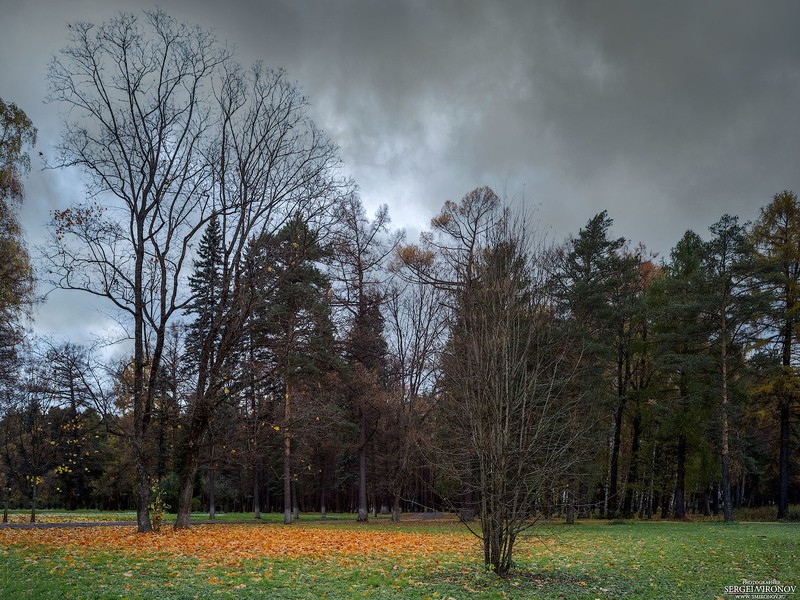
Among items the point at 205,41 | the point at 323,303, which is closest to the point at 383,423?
the point at 323,303

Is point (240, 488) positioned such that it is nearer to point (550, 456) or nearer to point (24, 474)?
point (24, 474)

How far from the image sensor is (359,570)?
9852 millimetres

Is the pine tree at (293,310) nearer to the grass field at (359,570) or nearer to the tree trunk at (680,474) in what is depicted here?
the grass field at (359,570)

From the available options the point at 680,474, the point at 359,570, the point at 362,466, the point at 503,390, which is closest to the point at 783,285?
the point at 680,474

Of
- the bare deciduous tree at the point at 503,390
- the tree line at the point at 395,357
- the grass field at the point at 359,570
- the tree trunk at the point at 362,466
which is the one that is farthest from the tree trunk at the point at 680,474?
the bare deciduous tree at the point at 503,390

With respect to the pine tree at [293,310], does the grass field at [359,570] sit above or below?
below

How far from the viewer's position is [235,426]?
2073 cm

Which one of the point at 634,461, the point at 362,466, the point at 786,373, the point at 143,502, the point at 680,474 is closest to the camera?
the point at 143,502

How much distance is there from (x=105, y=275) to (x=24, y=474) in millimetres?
19440

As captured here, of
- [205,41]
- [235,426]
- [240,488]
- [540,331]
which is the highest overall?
[205,41]

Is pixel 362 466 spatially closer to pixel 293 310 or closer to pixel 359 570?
pixel 293 310

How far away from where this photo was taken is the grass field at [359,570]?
762cm

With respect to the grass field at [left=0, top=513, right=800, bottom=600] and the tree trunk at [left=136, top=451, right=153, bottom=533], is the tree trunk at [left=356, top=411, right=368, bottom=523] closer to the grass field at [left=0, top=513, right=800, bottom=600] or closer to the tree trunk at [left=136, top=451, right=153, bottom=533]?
the tree trunk at [left=136, top=451, right=153, bottom=533]

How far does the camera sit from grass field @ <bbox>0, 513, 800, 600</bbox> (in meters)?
7.62
